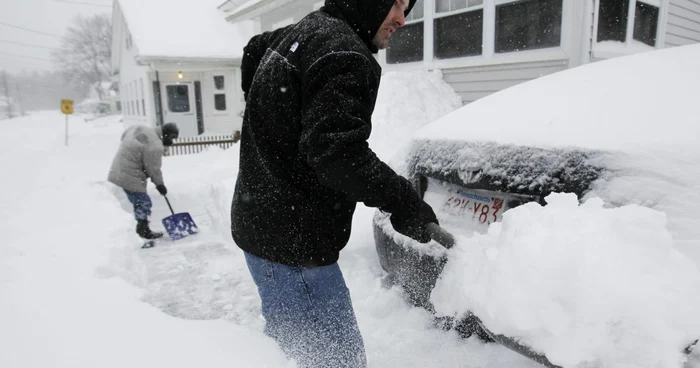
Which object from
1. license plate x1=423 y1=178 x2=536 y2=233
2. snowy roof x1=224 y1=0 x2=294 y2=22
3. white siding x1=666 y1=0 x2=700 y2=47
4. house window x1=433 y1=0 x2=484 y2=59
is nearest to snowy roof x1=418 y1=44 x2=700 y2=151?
license plate x1=423 y1=178 x2=536 y2=233

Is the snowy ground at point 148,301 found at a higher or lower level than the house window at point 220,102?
lower

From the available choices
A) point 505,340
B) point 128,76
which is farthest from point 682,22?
point 128,76

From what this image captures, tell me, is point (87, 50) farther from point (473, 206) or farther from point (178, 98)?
point (473, 206)

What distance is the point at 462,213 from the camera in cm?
232

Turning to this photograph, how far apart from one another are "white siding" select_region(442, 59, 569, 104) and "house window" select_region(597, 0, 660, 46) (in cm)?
104

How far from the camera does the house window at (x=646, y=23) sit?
8.13 m

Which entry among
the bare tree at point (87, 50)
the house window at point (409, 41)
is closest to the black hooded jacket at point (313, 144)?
the house window at point (409, 41)

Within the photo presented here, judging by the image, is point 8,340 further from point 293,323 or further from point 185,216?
point 185,216

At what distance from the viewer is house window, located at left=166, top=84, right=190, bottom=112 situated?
1781cm

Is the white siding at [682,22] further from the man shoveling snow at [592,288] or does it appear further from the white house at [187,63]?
the white house at [187,63]

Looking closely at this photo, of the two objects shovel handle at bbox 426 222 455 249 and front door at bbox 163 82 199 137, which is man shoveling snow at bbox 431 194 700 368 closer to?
shovel handle at bbox 426 222 455 249

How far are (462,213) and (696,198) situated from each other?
100cm

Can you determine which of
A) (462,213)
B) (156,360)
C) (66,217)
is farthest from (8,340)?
(66,217)

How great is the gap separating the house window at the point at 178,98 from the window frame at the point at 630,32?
1506 centimetres
